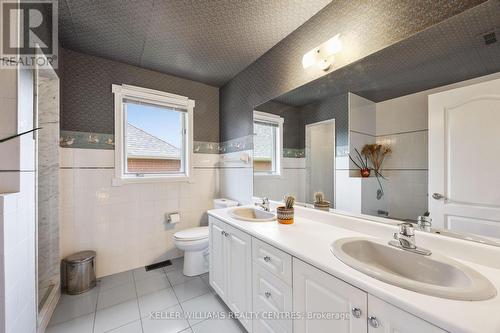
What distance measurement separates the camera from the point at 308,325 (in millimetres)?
947

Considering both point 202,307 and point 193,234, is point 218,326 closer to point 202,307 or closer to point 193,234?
point 202,307

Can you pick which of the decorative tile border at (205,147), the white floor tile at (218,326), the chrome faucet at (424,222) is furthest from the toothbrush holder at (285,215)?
the decorative tile border at (205,147)

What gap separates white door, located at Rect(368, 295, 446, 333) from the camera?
0.60 m

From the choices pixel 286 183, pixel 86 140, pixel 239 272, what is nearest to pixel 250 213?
pixel 286 183

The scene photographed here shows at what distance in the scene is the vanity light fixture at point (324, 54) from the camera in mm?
1405

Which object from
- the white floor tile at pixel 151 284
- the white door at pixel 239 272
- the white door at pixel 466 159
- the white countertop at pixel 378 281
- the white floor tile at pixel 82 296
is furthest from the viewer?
the white floor tile at pixel 151 284

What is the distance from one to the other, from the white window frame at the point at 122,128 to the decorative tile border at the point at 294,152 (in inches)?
52.8

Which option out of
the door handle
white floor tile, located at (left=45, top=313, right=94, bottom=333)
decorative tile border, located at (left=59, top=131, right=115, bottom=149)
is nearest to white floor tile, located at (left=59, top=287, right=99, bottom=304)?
white floor tile, located at (left=45, top=313, right=94, bottom=333)

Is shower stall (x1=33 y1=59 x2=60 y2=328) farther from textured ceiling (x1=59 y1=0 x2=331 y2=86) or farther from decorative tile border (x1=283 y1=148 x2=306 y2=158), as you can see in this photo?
decorative tile border (x1=283 y1=148 x2=306 y2=158)

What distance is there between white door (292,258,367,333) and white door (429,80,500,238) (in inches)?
25.9

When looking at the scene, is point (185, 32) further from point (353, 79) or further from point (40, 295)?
point (40, 295)

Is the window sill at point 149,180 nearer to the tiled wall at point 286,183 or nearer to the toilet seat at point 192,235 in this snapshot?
the toilet seat at point 192,235

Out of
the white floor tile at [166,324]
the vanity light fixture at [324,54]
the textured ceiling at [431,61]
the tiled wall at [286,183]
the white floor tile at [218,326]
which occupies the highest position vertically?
the vanity light fixture at [324,54]

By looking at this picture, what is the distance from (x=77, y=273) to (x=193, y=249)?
41.6 inches
